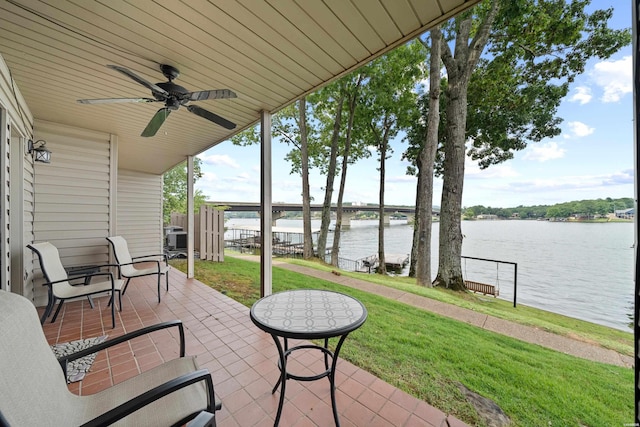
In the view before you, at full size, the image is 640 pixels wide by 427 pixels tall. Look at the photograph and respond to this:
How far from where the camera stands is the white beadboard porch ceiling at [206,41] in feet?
5.20

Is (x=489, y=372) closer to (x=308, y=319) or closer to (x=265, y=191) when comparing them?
(x=308, y=319)

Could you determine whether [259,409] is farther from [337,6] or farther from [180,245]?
[180,245]

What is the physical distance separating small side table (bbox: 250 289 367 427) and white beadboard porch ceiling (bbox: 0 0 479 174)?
77.3 inches

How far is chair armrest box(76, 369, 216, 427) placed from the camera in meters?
0.88

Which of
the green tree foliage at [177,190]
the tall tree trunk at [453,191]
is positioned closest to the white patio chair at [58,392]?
the tall tree trunk at [453,191]

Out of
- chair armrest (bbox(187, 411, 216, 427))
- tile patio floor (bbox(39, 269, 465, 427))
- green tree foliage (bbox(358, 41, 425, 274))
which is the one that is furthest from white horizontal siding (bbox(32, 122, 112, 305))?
green tree foliage (bbox(358, 41, 425, 274))

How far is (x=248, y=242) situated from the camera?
14773mm

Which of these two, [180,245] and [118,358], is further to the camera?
[180,245]

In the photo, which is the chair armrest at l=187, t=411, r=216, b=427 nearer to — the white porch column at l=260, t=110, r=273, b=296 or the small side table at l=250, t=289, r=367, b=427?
the small side table at l=250, t=289, r=367, b=427

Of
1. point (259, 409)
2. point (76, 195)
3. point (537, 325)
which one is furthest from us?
point (76, 195)

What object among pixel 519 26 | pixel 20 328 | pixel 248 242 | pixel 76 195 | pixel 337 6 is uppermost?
pixel 519 26

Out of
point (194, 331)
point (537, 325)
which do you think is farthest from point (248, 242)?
point (537, 325)

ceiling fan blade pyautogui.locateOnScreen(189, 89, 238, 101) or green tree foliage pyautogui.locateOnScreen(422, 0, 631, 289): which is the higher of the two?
green tree foliage pyautogui.locateOnScreen(422, 0, 631, 289)

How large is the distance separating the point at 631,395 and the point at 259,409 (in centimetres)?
287
